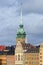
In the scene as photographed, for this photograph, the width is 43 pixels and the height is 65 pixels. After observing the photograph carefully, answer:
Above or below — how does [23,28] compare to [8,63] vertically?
above

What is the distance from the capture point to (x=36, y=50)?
134m

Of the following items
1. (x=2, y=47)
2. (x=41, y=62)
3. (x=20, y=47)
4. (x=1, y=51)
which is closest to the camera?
(x=41, y=62)

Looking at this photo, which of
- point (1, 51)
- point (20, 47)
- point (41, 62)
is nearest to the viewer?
point (41, 62)

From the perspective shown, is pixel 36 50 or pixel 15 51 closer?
pixel 36 50

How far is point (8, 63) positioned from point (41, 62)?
60.0 feet

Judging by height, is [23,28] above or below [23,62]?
above

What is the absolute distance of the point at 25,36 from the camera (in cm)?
16512

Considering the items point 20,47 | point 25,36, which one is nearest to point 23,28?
point 25,36

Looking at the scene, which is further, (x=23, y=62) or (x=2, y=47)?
(x=2, y=47)

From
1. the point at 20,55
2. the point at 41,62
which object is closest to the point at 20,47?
the point at 20,55

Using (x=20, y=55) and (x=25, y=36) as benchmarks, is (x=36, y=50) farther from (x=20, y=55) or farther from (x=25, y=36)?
(x=25, y=36)

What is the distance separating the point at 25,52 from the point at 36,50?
5.08 meters

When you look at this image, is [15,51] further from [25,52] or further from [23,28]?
[23,28]

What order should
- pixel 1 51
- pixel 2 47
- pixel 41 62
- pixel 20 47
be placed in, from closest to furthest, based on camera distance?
pixel 41 62
pixel 20 47
pixel 1 51
pixel 2 47
